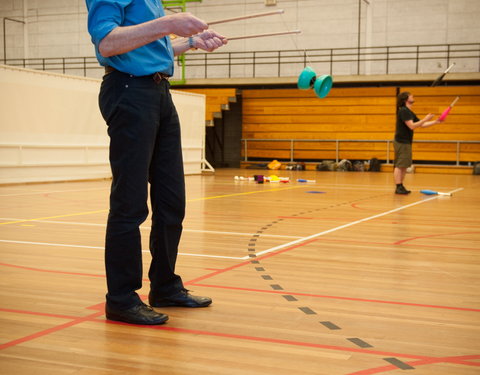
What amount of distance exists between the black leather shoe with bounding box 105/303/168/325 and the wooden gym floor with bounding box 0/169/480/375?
0.13 feet

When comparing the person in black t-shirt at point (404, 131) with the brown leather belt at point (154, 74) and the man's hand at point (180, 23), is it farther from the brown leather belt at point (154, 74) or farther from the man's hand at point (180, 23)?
the man's hand at point (180, 23)

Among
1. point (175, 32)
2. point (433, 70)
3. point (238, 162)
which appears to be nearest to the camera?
point (175, 32)

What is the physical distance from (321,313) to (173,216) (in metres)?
0.81

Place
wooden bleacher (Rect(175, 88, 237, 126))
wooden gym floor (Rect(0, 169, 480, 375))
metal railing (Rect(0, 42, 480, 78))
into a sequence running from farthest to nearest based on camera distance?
1. wooden bleacher (Rect(175, 88, 237, 126))
2. metal railing (Rect(0, 42, 480, 78))
3. wooden gym floor (Rect(0, 169, 480, 375))

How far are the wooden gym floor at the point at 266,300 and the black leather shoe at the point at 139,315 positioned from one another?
0.04 metres

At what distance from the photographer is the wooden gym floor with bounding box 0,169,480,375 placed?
224 cm

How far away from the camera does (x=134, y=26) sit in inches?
96.4

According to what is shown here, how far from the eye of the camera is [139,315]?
2668 millimetres

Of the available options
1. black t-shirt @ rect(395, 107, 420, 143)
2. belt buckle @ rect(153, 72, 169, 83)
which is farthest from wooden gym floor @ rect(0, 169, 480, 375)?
black t-shirt @ rect(395, 107, 420, 143)

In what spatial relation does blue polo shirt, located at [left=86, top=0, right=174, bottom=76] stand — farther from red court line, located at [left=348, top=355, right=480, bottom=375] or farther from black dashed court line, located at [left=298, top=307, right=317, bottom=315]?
red court line, located at [left=348, top=355, right=480, bottom=375]

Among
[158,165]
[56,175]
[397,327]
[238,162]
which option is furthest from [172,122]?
[238,162]

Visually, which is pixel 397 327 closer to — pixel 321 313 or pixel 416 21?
pixel 321 313

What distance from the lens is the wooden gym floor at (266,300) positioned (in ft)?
7.35

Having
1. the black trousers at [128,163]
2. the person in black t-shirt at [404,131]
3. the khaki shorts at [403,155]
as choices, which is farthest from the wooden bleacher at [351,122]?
the black trousers at [128,163]
